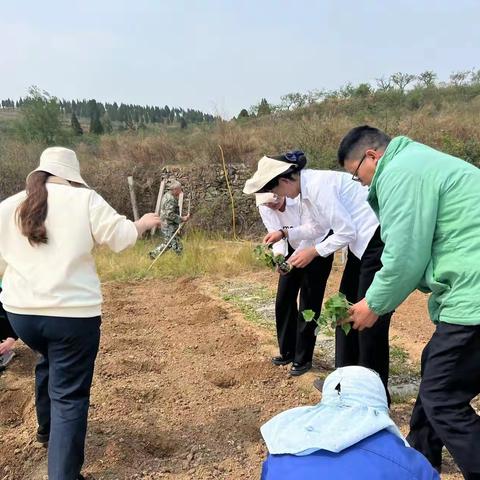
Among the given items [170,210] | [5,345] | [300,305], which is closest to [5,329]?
[5,345]

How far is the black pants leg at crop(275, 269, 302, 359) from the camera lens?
416 centimetres

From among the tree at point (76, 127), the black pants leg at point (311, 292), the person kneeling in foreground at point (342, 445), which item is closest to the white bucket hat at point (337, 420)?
the person kneeling in foreground at point (342, 445)

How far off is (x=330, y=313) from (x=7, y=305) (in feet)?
5.43

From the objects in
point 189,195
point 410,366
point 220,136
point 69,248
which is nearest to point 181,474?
point 69,248

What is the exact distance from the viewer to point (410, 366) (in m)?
4.29

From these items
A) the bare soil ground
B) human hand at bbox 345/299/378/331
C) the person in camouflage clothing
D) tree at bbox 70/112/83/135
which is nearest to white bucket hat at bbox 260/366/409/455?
human hand at bbox 345/299/378/331

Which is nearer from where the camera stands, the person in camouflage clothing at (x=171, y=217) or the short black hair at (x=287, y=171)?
the short black hair at (x=287, y=171)

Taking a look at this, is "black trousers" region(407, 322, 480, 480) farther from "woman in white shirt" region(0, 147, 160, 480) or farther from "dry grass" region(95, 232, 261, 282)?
"dry grass" region(95, 232, 261, 282)

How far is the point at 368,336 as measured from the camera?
3.25 m

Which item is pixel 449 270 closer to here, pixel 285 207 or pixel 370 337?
pixel 370 337

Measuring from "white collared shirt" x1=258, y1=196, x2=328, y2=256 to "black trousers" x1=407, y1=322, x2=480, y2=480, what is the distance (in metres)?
1.88

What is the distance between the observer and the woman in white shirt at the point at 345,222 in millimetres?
3287

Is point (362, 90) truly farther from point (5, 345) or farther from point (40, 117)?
point (5, 345)

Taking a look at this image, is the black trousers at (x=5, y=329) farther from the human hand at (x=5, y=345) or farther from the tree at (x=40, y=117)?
the tree at (x=40, y=117)
